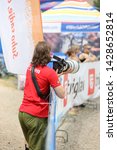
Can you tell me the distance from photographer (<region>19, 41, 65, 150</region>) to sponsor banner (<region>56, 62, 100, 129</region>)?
2708 mm

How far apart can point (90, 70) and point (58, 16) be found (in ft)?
12.2

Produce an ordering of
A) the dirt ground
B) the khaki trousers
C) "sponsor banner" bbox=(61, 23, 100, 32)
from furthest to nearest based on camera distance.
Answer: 1. "sponsor banner" bbox=(61, 23, 100, 32)
2. the dirt ground
3. the khaki trousers

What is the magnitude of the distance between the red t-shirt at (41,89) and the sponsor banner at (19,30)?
59 centimetres

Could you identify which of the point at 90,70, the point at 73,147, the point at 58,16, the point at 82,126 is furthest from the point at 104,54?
the point at 58,16

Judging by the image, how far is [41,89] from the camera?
5.77 meters

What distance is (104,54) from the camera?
15.0 feet

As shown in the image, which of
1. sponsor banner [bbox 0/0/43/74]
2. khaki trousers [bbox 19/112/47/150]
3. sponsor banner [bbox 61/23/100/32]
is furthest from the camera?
sponsor banner [bbox 61/23/100/32]

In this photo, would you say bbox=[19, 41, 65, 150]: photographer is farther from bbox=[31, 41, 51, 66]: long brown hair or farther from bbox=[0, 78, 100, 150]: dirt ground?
bbox=[0, 78, 100, 150]: dirt ground

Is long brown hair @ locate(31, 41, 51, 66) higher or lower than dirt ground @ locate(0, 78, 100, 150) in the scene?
higher

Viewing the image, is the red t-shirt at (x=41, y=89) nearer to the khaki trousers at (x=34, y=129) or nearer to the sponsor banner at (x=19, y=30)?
the khaki trousers at (x=34, y=129)

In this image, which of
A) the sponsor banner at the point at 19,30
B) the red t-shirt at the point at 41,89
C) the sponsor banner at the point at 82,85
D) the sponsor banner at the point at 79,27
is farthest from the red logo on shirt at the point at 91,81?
the red t-shirt at the point at 41,89

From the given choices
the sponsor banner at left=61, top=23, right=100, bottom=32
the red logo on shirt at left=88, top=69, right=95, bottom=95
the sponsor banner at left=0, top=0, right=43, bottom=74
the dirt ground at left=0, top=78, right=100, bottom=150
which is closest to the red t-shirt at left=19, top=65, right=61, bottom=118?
the sponsor banner at left=0, top=0, right=43, bottom=74

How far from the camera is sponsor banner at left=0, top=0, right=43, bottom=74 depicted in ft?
20.3

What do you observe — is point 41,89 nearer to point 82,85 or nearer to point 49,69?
point 49,69
